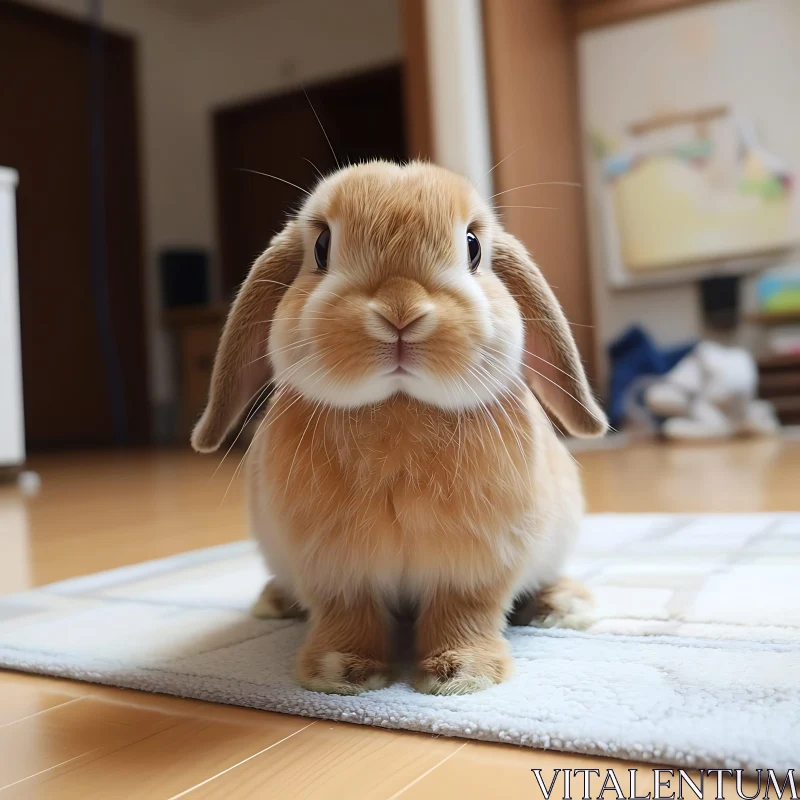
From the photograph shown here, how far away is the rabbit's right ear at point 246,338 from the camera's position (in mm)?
731

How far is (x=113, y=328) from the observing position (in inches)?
185

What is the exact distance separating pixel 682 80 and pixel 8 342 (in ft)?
8.51

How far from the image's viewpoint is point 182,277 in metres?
4.79

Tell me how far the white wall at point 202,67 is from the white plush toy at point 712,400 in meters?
2.42

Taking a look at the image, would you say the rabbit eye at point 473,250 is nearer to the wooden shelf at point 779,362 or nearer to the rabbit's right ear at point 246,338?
the rabbit's right ear at point 246,338

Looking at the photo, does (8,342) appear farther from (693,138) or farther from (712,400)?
(693,138)

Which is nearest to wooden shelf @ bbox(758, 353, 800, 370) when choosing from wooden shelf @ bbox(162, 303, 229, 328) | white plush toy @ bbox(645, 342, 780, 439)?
white plush toy @ bbox(645, 342, 780, 439)

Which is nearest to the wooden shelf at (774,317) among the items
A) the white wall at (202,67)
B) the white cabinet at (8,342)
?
the white wall at (202,67)

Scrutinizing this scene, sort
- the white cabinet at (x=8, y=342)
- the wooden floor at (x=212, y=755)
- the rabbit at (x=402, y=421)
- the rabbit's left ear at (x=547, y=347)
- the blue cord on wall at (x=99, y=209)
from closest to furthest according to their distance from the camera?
the wooden floor at (x=212, y=755)
the rabbit at (x=402, y=421)
the rabbit's left ear at (x=547, y=347)
the white cabinet at (x=8, y=342)
the blue cord on wall at (x=99, y=209)

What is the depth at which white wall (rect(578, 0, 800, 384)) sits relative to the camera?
10.8 ft

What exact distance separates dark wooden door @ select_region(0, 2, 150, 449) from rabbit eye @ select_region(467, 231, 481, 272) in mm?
4036

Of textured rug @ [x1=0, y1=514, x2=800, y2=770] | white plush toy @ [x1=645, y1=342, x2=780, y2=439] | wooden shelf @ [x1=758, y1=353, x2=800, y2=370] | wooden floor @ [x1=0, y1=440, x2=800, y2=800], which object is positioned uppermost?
wooden shelf @ [x1=758, y1=353, x2=800, y2=370]

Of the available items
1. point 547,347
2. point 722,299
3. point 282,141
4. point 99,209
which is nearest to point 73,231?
point 99,209

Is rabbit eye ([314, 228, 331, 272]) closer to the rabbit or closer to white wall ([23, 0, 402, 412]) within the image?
the rabbit
